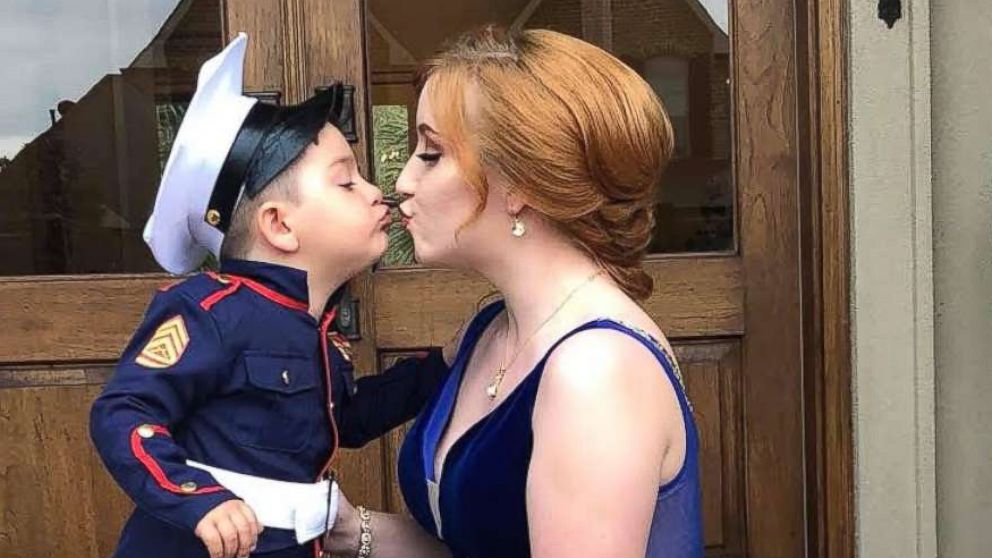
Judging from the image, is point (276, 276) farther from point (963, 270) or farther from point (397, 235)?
point (963, 270)

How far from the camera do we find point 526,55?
1.51 m

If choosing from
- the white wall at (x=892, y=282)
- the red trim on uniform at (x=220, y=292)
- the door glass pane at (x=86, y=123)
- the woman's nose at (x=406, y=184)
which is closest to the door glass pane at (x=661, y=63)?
the white wall at (x=892, y=282)

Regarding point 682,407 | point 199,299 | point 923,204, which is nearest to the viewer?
point 682,407

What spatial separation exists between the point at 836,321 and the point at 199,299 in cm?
144

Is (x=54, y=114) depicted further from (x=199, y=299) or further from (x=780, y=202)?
(x=780, y=202)

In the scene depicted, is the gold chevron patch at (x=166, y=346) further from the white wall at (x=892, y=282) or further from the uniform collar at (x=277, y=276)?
the white wall at (x=892, y=282)

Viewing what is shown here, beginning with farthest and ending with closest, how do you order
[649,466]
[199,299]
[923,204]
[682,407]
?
[923,204]
[199,299]
[682,407]
[649,466]

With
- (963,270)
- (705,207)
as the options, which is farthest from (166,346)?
(963,270)

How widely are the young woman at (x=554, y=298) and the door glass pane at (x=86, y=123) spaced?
134 centimetres

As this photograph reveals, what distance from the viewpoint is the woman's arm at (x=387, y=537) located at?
1.86m

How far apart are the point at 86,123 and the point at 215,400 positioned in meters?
1.27

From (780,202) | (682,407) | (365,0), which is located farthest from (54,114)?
(682,407)

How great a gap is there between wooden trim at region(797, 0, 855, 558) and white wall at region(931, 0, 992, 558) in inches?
7.8

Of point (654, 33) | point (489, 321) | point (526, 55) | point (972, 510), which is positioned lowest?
point (972, 510)
